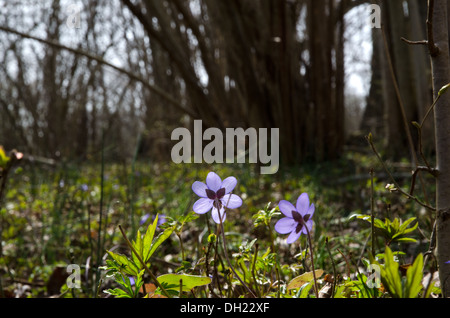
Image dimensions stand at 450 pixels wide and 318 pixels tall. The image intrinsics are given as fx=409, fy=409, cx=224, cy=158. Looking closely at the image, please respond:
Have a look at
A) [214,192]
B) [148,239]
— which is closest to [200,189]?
[214,192]

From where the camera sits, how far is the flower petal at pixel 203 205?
754 millimetres

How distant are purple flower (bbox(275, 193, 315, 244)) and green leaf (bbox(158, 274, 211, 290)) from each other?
0.55ft

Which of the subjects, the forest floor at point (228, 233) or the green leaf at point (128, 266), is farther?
the forest floor at point (228, 233)

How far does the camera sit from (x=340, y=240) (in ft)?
5.36

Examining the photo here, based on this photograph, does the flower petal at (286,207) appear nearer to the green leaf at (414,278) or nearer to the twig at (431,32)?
the green leaf at (414,278)

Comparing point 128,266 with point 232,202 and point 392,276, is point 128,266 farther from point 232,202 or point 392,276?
point 392,276

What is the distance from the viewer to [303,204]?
2.46 ft

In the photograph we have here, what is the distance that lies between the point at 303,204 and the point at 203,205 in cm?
19

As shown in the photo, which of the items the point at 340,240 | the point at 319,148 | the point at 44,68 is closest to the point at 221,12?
the point at 319,148

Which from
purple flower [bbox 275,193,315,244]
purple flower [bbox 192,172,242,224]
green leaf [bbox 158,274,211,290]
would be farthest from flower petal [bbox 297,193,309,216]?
green leaf [bbox 158,274,211,290]

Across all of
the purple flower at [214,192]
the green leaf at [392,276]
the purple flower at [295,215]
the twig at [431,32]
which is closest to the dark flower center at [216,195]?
the purple flower at [214,192]

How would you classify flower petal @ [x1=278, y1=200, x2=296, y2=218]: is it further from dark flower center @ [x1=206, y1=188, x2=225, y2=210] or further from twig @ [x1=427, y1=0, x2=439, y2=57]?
twig @ [x1=427, y1=0, x2=439, y2=57]

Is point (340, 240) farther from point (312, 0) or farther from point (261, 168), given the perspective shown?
point (312, 0)
